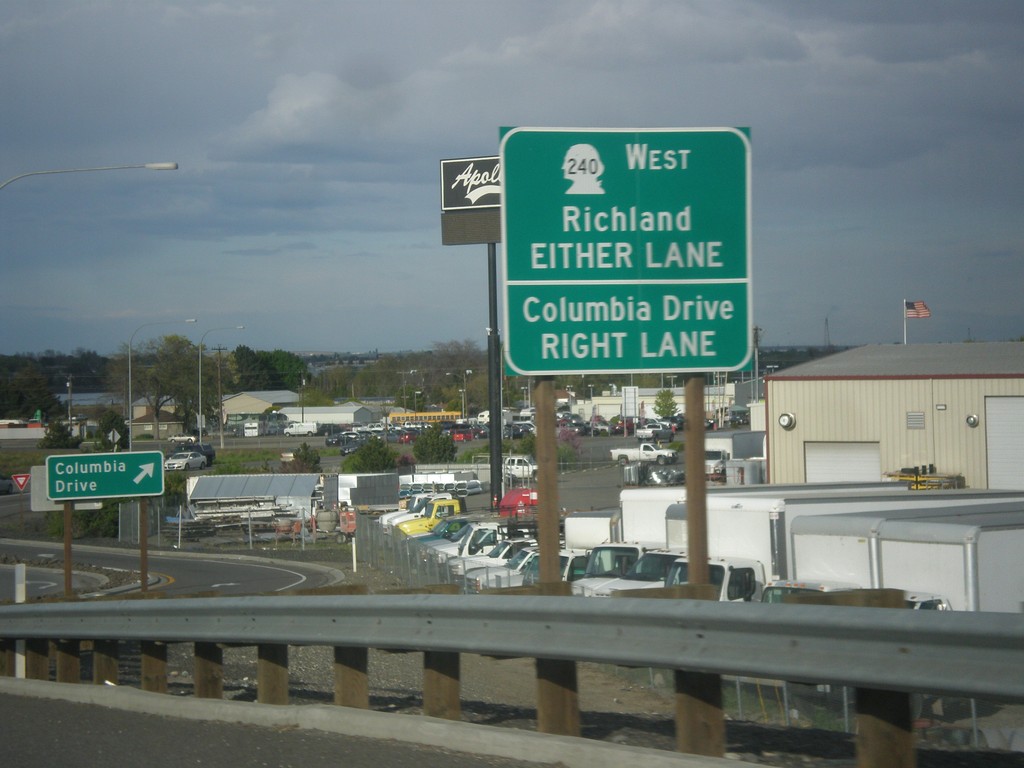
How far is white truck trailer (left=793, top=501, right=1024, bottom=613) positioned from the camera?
1351 centimetres

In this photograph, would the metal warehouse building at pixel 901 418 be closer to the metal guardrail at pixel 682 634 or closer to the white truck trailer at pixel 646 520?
the white truck trailer at pixel 646 520

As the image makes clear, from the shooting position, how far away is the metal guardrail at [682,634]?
351 centimetres

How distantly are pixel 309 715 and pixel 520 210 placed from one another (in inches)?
117

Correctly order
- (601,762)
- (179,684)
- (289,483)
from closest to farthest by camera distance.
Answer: (601,762) < (179,684) < (289,483)

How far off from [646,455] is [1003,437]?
34631 mm

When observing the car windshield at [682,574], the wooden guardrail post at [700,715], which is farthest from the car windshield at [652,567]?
the wooden guardrail post at [700,715]

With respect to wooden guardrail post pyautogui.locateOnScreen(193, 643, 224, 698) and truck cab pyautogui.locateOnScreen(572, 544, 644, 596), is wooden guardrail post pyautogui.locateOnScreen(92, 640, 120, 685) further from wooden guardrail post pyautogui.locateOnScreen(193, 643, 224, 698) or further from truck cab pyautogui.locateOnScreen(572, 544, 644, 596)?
truck cab pyautogui.locateOnScreen(572, 544, 644, 596)

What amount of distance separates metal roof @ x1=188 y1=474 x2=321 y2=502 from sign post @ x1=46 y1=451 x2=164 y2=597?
35.1 meters

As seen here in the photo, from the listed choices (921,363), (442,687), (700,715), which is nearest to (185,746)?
(442,687)

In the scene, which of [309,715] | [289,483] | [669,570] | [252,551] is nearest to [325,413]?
[289,483]

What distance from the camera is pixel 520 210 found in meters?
5.55

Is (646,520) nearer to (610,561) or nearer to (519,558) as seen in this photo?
(519,558)

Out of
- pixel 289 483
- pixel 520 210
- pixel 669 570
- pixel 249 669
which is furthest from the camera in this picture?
pixel 289 483

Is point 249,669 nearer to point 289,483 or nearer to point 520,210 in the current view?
point 520,210
